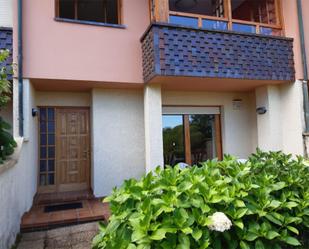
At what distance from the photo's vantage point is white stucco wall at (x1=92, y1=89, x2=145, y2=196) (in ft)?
24.0

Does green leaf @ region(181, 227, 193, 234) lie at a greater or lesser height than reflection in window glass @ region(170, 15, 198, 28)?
lesser

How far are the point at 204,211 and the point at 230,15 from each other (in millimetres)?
6323

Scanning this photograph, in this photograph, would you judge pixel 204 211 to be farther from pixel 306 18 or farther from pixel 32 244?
pixel 306 18

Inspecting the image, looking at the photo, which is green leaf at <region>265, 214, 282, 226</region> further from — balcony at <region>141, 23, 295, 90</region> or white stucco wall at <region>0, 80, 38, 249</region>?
balcony at <region>141, 23, 295, 90</region>

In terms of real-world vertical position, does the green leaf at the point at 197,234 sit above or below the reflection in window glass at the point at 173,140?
below

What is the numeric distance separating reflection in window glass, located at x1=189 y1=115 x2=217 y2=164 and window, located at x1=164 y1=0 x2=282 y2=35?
3021 millimetres

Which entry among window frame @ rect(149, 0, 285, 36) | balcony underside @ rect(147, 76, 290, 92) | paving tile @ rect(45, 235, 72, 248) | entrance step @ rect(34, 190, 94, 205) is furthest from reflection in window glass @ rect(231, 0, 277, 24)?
paving tile @ rect(45, 235, 72, 248)

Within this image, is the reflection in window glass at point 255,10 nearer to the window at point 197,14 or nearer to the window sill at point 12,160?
the window at point 197,14

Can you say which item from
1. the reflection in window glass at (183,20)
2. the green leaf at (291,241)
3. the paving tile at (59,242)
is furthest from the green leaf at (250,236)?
the reflection in window glass at (183,20)

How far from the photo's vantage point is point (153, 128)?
686 cm

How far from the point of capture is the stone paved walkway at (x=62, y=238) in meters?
4.70

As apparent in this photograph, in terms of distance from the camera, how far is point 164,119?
8359mm

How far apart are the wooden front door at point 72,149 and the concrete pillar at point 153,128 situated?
2.16 metres

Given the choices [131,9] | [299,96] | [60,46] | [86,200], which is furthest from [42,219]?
[299,96]
